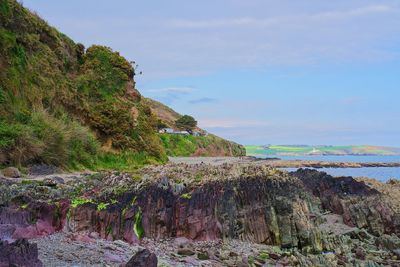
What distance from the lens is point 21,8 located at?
89.2ft

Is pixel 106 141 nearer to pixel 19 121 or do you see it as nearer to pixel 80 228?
pixel 19 121

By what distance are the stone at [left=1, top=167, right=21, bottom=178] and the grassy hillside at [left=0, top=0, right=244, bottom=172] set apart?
135cm

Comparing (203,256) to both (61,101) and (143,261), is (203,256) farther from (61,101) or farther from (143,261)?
(61,101)

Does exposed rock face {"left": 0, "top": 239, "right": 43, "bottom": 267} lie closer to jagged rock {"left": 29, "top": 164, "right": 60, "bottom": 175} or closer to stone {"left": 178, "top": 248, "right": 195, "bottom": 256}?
stone {"left": 178, "top": 248, "right": 195, "bottom": 256}

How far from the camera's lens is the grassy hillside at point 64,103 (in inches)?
846

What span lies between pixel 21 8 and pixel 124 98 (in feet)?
36.3

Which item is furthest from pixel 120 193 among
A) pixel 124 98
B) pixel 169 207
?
pixel 124 98

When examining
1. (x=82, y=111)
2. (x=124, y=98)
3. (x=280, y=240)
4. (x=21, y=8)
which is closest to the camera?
(x=280, y=240)

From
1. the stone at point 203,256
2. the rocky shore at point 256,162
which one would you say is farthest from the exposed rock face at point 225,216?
the rocky shore at point 256,162

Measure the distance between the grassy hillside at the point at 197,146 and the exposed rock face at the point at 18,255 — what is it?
208ft

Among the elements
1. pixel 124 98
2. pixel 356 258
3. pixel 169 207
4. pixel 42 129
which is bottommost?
pixel 356 258

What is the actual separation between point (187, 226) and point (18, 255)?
221 inches

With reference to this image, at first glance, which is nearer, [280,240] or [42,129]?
[280,240]

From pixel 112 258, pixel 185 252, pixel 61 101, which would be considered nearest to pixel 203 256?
pixel 185 252
